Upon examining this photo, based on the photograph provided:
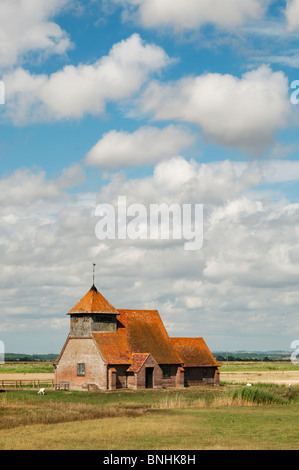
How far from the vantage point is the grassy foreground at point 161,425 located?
24.0 metres

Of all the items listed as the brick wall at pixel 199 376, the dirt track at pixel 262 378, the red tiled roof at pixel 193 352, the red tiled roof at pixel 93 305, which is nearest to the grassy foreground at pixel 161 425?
the red tiled roof at pixel 93 305

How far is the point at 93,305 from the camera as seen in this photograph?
6338 cm

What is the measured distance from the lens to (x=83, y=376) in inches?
2400

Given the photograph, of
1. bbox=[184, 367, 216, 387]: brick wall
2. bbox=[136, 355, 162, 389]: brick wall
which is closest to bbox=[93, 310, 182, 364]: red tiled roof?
bbox=[136, 355, 162, 389]: brick wall

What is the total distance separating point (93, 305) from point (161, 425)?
3467 centimetres

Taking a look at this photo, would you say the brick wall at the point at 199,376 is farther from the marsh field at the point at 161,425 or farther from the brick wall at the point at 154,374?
the marsh field at the point at 161,425

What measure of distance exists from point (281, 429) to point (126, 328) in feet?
124

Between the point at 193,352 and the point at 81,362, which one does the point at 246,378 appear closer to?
the point at 193,352

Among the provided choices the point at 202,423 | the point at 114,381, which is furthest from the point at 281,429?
the point at 114,381

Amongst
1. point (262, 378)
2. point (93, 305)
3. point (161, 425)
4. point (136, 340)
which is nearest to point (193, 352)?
point (136, 340)

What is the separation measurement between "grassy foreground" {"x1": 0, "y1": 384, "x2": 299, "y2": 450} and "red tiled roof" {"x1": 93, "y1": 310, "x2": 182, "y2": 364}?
16542 millimetres

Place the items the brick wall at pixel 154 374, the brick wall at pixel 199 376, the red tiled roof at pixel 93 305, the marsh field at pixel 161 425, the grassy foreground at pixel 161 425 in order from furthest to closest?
1. the brick wall at pixel 199 376
2. the red tiled roof at pixel 93 305
3. the brick wall at pixel 154 374
4. the grassy foreground at pixel 161 425
5. the marsh field at pixel 161 425

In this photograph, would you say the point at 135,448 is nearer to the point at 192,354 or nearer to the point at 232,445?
the point at 232,445
